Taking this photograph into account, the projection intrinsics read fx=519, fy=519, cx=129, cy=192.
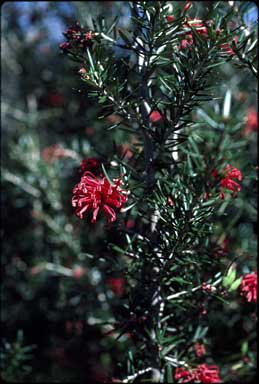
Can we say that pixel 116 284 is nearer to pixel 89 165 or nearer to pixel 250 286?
pixel 250 286

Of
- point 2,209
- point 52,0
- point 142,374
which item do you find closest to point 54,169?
point 2,209

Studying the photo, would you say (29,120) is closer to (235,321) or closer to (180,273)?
(235,321)

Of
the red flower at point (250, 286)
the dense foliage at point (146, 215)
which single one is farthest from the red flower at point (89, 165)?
the red flower at point (250, 286)

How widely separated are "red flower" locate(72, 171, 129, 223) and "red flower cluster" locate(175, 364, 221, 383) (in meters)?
0.51

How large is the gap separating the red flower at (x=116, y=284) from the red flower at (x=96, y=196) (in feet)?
4.41

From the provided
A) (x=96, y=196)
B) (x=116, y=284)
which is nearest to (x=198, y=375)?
(x=96, y=196)

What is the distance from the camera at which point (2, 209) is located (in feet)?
9.00

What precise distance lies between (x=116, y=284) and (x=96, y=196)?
56.8 inches

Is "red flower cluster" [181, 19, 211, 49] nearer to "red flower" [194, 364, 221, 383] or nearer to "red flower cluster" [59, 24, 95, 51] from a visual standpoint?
A: "red flower cluster" [59, 24, 95, 51]

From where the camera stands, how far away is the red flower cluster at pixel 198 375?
4.26 ft

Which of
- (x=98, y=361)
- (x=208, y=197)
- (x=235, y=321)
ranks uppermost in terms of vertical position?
(x=208, y=197)

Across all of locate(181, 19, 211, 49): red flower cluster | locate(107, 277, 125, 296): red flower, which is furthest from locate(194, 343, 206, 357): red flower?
locate(107, 277, 125, 296): red flower

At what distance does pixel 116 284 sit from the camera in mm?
2416

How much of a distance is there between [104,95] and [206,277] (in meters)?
0.70
